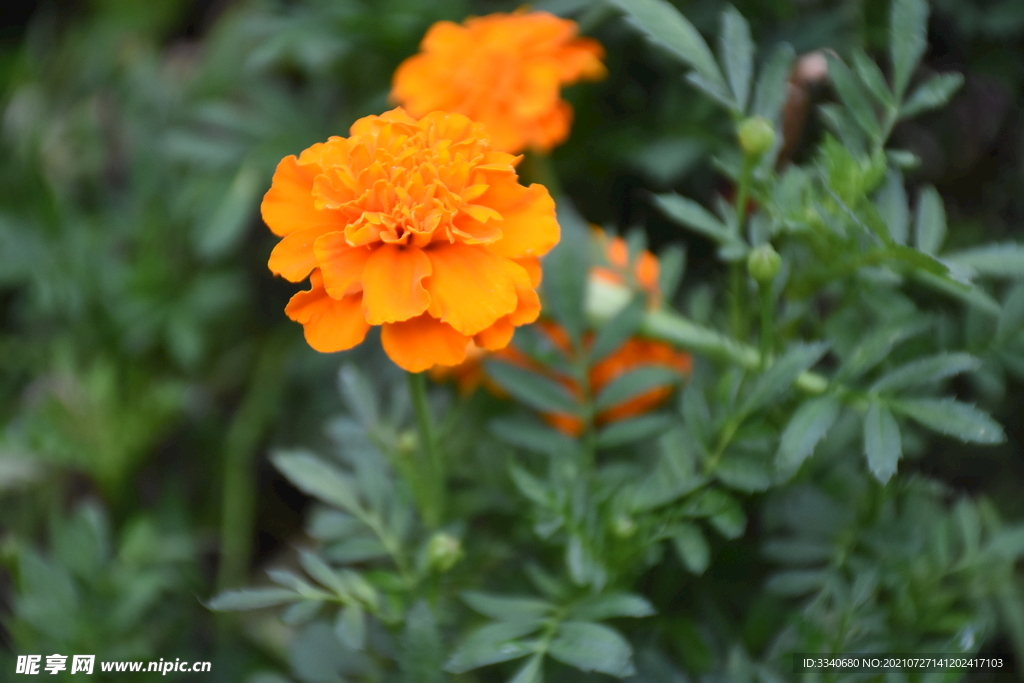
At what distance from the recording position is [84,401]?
1115 mm

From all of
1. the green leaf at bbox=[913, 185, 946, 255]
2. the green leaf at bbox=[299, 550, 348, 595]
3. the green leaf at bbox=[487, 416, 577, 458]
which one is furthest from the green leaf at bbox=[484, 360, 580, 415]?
the green leaf at bbox=[913, 185, 946, 255]

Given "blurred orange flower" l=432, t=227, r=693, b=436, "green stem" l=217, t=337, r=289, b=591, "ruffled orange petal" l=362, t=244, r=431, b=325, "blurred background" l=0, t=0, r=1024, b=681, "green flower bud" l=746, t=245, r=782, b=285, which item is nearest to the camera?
"ruffled orange petal" l=362, t=244, r=431, b=325

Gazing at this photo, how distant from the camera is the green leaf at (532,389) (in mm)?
782

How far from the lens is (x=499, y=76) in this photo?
820 mm

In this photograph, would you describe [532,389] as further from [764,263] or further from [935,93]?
[935,93]

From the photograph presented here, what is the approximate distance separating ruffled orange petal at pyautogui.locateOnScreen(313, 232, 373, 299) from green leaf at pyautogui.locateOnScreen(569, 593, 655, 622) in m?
0.33

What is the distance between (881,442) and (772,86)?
33cm

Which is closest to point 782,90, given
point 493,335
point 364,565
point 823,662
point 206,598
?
point 493,335

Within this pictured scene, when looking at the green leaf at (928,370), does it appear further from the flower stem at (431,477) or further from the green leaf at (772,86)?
the flower stem at (431,477)

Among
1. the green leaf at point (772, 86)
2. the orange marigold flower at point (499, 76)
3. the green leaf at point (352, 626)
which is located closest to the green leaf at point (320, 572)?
the green leaf at point (352, 626)

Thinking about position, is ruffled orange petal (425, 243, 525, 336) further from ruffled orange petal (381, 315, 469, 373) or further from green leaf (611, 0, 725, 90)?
green leaf (611, 0, 725, 90)

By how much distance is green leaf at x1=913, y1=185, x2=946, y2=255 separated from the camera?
2.24ft

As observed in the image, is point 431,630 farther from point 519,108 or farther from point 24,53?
point 24,53

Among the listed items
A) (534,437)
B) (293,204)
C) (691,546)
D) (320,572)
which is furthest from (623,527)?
(293,204)
